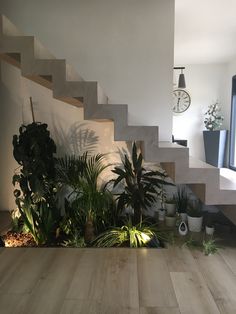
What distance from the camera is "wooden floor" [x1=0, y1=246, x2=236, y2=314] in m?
1.77

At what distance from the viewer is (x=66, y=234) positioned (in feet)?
9.89

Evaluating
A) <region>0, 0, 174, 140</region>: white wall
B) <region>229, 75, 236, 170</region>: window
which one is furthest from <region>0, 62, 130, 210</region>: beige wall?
<region>229, 75, 236, 170</region>: window

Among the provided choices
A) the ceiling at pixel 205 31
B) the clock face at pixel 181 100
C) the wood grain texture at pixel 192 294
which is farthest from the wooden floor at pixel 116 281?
the clock face at pixel 181 100

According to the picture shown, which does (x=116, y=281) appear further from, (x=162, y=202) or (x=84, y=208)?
(x=162, y=202)

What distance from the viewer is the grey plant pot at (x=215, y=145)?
17.5 ft

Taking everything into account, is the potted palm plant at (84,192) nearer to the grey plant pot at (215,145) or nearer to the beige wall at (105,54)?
the beige wall at (105,54)

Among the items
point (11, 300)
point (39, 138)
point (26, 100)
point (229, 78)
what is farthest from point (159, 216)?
point (229, 78)

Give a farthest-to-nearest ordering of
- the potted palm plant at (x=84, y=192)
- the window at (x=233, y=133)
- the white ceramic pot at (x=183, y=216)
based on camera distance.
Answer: the window at (x=233, y=133)
the white ceramic pot at (x=183, y=216)
the potted palm plant at (x=84, y=192)

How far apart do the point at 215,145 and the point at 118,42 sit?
3156 millimetres

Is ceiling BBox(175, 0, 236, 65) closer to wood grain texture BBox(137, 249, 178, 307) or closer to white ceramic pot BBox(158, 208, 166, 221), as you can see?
white ceramic pot BBox(158, 208, 166, 221)

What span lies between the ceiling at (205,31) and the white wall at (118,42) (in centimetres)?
40

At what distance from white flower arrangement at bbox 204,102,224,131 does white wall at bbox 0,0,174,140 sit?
8.06 ft

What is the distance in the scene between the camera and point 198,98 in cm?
562

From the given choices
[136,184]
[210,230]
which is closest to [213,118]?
[210,230]
